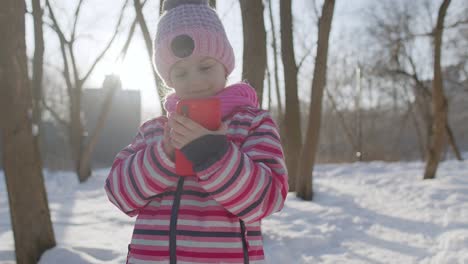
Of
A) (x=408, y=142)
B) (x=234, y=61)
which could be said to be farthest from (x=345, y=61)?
(x=234, y=61)

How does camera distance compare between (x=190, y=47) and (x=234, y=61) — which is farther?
(x=234, y=61)

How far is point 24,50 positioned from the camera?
263 cm

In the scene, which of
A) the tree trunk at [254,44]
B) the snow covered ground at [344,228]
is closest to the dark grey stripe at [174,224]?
the snow covered ground at [344,228]

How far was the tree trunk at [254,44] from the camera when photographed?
3.35m

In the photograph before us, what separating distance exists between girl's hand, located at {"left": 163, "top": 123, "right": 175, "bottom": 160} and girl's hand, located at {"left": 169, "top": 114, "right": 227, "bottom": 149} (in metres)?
0.06

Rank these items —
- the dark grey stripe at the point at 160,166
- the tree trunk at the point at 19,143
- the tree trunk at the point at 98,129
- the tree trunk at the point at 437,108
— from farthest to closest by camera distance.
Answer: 1. the tree trunk at the point at 98,129
2. the tree trunk at the point at 437,108
3. the tree trunk at the point at 19,143
4. the dark grey stripe at the point at 160,166

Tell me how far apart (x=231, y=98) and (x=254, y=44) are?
7.78 feet

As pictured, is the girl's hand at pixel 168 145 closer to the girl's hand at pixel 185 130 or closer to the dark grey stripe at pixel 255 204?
the girl's hand at pixel 185 130

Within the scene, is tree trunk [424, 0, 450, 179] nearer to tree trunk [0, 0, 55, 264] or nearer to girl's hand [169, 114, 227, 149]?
→ tree trunk [0, 0, 55, 264]

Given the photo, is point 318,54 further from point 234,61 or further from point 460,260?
point 234,61

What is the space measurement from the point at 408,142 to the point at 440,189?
85.6 ft

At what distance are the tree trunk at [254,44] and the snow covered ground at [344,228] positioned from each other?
155 centimetres

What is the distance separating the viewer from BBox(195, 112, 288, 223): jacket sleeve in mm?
934

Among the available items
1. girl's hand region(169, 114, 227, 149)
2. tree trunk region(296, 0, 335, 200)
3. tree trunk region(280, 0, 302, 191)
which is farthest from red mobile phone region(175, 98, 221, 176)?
tree trunk region(280, 0, 302, 191)
